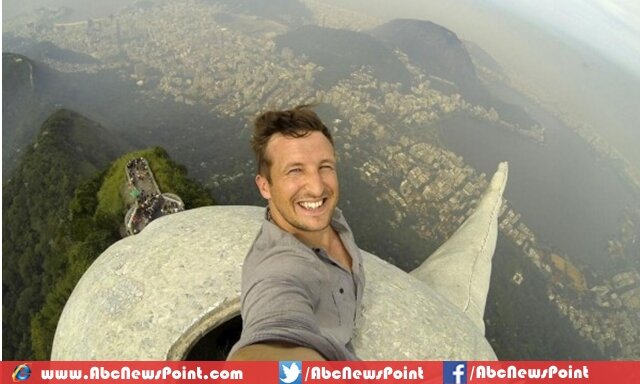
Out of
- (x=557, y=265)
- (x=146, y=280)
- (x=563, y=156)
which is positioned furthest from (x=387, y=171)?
(x=563, y=156)

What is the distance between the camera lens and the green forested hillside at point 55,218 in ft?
50.1

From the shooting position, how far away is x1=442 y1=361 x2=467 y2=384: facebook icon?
Result: 5.76 meters

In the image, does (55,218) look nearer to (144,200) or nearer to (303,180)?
(144,200)

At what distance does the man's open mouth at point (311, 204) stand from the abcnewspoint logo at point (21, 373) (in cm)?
555

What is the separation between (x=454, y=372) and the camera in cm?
598

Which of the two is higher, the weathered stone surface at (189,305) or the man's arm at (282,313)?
the man's arm at (282,313)

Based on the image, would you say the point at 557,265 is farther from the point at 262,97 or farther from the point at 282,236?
the point at 282,236

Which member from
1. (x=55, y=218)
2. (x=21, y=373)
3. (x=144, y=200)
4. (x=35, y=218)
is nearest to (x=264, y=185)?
(x=21, y=373)

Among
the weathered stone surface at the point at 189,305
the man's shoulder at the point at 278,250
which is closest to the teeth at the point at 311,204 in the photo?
the man's shoulder at the point at 278,250

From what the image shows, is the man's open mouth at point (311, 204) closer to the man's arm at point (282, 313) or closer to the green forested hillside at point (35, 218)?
the man's arm at point (282, 313)

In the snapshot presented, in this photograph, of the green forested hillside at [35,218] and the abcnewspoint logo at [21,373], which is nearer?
the abcnewspoint logo at [21,373]

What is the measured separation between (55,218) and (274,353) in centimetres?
2590

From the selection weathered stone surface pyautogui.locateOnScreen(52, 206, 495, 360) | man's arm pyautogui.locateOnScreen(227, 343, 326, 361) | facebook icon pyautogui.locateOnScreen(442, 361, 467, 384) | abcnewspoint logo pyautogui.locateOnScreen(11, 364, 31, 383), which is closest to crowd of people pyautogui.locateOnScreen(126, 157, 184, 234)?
weathered stone surface pyautogui.locateOnScreen(52, 206, 495, 360)

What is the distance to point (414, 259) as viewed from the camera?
51.6m
